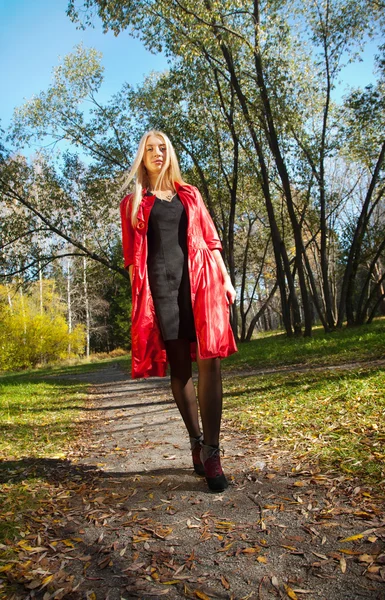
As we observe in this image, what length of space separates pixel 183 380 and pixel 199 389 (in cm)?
15

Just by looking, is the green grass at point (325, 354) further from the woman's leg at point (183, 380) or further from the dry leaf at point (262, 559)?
the dry leaf at point (262, 559)

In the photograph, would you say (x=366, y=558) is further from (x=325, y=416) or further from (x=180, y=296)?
(x=325, y=416)

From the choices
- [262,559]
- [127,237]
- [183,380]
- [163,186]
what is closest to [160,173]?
[163,186]

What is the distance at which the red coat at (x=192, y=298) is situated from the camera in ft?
9.25

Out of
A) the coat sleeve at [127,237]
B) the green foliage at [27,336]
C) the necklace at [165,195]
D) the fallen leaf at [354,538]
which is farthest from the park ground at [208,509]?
the green foliage at [27,336]

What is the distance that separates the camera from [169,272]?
116 inches

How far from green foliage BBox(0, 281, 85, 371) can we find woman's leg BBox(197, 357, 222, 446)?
25.1 m

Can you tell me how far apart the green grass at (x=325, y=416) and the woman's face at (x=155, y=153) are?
7.45 feet

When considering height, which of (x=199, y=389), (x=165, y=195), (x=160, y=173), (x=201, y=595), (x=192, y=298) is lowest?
(x=201, y=595)

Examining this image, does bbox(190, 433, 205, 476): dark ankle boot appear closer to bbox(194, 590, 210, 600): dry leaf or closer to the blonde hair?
bbox(194, 590, 210, 600): dry leaf

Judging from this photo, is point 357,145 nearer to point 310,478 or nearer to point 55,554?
point 310,478

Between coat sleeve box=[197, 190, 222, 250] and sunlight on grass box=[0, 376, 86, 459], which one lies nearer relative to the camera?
coat sleeve box=[197, 190, 222, 250]

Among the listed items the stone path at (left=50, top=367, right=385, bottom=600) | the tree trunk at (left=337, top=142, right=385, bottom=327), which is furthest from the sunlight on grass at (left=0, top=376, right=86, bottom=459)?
the tree trunk at (left=337, top=142, right=385, bottom=327)

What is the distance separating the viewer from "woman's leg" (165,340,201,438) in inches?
118
